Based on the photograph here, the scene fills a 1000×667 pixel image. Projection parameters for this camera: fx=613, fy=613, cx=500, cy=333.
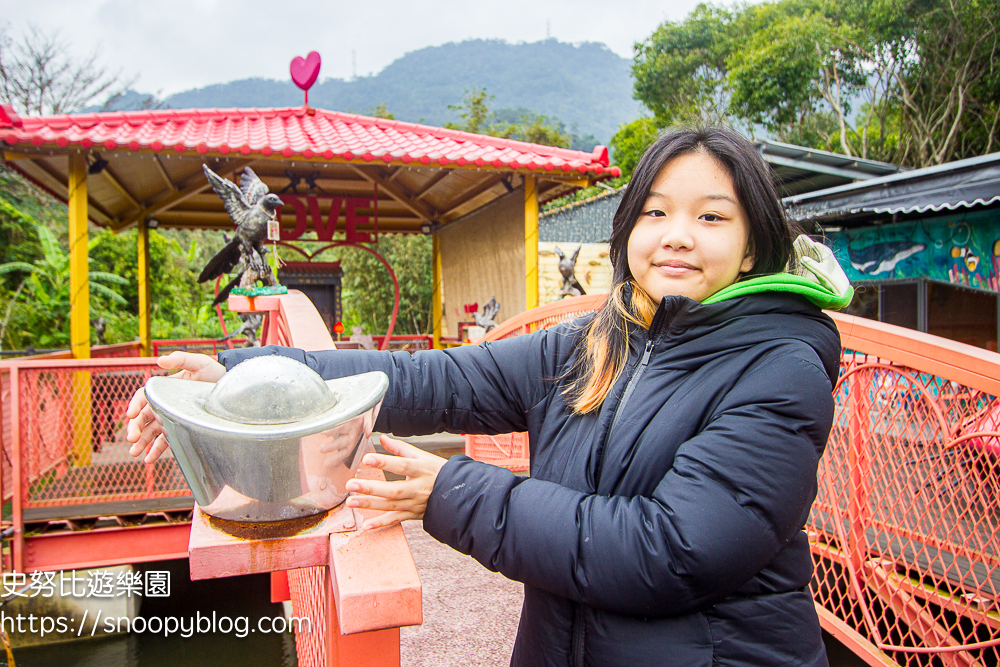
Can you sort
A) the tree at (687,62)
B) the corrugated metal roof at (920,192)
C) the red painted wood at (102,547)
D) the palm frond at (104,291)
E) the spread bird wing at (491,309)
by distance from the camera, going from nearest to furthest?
the red painted wood at (102,547) → the corrugated metal roof at (920,192) → the spread bird wing at (491,309) → the palm frond at (104,291) → the tree at (687,62)

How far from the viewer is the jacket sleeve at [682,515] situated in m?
0.84

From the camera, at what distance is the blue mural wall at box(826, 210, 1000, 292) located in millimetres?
6508

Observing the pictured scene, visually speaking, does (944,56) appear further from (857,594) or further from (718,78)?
(857,594)

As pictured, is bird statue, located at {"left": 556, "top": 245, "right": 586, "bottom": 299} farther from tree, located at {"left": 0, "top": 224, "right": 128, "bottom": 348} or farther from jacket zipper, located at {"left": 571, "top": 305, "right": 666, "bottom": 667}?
tree, located at {"left": 0, "top": 224, "right": 128, "bottom": 348}

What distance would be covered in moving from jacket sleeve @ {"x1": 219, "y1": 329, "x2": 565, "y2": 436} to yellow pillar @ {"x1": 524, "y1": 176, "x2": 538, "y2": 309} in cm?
541

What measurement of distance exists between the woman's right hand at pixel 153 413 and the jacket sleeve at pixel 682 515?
0.50 m

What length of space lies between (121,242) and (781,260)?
1705cm

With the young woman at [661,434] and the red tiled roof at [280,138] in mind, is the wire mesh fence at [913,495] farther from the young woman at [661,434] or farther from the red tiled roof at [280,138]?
the red tiled roof at [280,138]

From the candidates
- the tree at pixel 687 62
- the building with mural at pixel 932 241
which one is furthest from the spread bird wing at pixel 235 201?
the tree at pixel 687 62

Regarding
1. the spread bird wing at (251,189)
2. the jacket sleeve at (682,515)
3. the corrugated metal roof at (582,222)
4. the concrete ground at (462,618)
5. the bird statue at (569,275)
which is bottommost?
the concrete ground at (462,618)

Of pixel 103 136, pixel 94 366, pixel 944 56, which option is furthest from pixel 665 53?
pixel 94 366

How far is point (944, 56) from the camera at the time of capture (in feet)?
47.4

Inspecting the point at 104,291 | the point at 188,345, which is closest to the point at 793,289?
the point at 188,345

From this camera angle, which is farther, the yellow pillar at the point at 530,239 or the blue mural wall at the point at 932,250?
the yellow pillar at the point at 530,239
